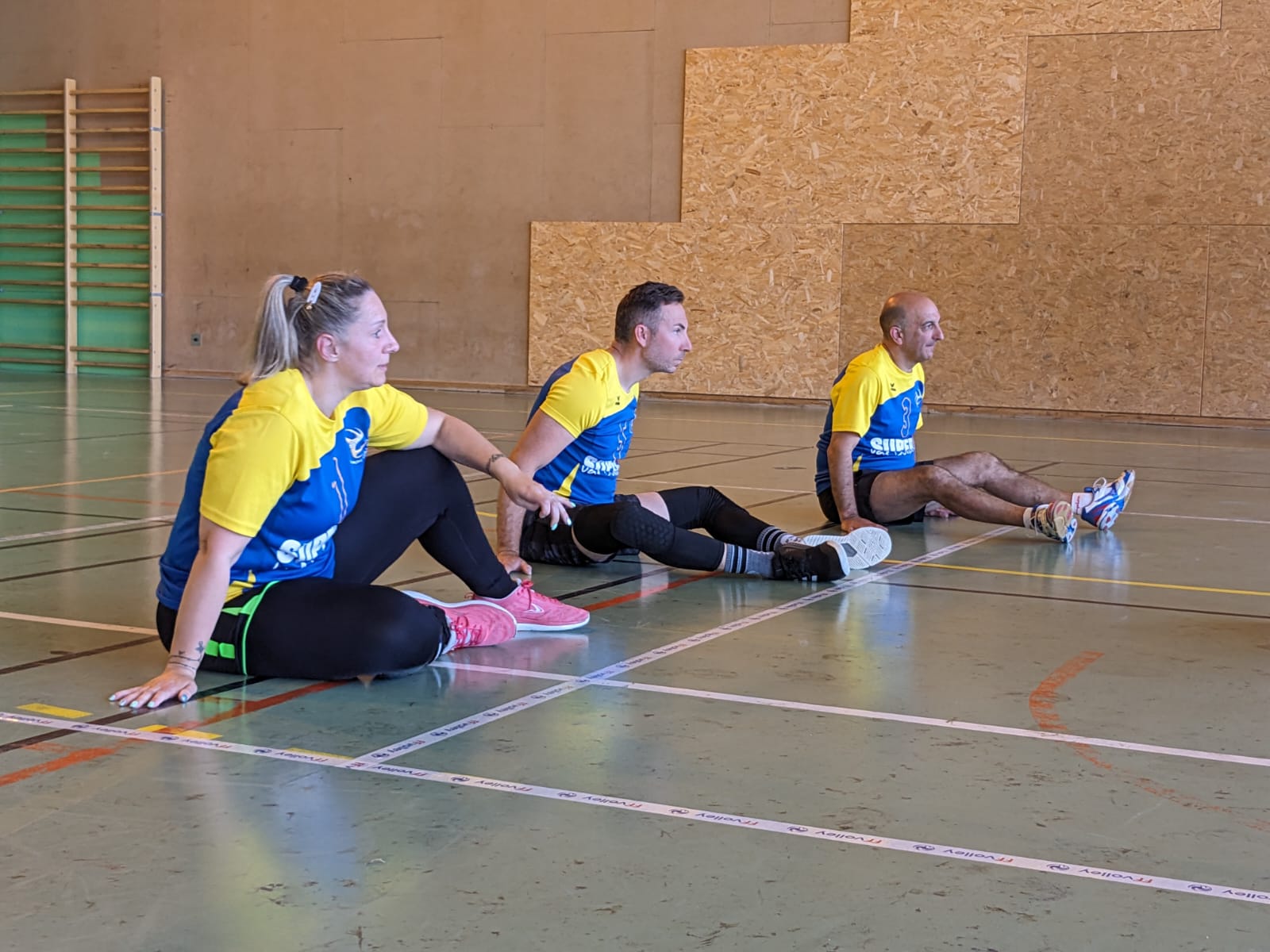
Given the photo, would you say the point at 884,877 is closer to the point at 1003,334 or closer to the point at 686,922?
the point at 686,922

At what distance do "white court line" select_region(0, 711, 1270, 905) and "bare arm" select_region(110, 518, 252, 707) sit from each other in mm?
164

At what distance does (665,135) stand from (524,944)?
43.1 ft

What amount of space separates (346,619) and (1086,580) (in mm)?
2752

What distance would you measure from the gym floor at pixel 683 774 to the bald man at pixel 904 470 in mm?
679

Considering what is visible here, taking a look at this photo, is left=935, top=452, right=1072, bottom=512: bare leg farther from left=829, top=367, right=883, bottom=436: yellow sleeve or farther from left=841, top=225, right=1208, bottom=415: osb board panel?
left=841, top=225, right=1208, bottom=415: osb board panel

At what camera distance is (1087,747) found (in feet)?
9.96

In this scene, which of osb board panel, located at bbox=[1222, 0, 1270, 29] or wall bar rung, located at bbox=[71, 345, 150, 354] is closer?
osb board panel, located at bbox=[1222, 0, 1270, 29]

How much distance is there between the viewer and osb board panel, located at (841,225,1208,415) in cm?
1300

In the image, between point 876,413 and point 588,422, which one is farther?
point 876,413

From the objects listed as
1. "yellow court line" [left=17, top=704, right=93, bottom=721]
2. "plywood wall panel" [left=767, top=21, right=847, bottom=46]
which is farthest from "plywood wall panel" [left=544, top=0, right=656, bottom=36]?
"yellow court line" [left=17, top=704, right=93, bottom=721]

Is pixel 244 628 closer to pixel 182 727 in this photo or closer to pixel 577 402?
pixel 182 727

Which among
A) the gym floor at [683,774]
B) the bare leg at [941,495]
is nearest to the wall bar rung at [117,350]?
the gym floor at [683,774]

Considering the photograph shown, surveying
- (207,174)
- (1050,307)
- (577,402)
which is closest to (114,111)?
(207,174)

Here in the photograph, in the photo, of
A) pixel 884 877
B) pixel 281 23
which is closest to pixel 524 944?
pixel 884 877
